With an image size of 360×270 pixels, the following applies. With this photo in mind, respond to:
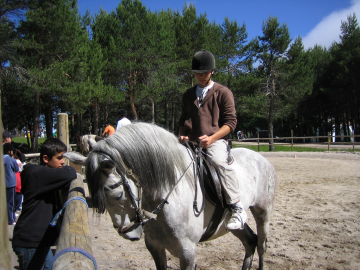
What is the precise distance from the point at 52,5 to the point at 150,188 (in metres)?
17.9

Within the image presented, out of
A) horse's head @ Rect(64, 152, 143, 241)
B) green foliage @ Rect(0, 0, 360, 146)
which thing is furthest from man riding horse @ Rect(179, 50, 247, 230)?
green foliage @ Rect(0, 0, 360, 146)

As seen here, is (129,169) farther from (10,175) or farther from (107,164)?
(10,175)

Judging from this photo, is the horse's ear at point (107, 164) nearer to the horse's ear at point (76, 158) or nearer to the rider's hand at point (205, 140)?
the horse's ear at point (76, 158)

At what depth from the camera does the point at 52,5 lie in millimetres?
16141

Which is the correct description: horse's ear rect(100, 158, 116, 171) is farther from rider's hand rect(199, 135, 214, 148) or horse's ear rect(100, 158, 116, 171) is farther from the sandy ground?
rider's hand rect(199, 135, 214, 148)

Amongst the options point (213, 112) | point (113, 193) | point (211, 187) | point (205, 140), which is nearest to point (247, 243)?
point (211, 187)

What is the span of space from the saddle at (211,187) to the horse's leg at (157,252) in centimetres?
40

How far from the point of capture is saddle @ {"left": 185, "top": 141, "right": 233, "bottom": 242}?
2.37 m

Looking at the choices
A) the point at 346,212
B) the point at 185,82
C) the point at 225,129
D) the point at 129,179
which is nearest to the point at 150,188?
the point at 129,179

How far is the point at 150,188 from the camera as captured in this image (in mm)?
2023

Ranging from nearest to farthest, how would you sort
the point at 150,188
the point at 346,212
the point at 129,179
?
the point at 129,179 → the point at 150,188 → the point at 346,212

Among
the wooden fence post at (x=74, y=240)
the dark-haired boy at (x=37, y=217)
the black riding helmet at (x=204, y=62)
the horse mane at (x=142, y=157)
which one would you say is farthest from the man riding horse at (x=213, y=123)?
the dark-haired boy at (x=37, y=217)

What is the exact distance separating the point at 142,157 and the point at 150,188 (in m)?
0.25

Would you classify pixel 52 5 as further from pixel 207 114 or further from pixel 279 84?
pixel 279 84
